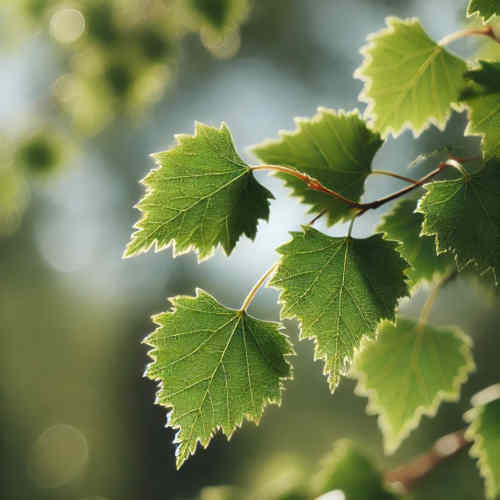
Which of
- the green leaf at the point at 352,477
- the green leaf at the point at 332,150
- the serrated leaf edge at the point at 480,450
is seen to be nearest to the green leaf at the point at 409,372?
the serrated leaf edge at the point at 480,450

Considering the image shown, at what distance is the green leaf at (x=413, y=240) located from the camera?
22.4 inches

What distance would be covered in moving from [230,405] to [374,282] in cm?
17

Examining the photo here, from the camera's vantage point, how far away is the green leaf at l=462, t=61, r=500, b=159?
0.45m

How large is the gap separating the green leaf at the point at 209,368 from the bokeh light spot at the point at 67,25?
4.46ft

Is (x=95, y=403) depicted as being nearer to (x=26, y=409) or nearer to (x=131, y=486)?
(x=26, y=409)

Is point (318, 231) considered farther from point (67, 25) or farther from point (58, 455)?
point (58, 455)

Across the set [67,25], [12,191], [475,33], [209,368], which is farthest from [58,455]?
[475,33]

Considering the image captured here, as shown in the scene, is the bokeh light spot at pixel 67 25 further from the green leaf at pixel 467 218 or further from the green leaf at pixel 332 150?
the green leaf at pixel 467 218

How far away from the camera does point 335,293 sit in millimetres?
460

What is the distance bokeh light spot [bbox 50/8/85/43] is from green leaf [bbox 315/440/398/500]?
138 centimetres

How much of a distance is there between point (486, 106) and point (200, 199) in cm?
28

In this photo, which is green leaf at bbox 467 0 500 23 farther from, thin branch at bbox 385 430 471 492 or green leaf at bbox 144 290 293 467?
thin branch at bbox 385 430 471 492

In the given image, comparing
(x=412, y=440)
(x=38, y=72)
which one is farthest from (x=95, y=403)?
(x=38, y=72)

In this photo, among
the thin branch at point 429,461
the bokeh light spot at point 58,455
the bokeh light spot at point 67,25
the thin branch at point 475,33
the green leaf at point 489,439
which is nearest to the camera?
the thin branch at point 475,33
